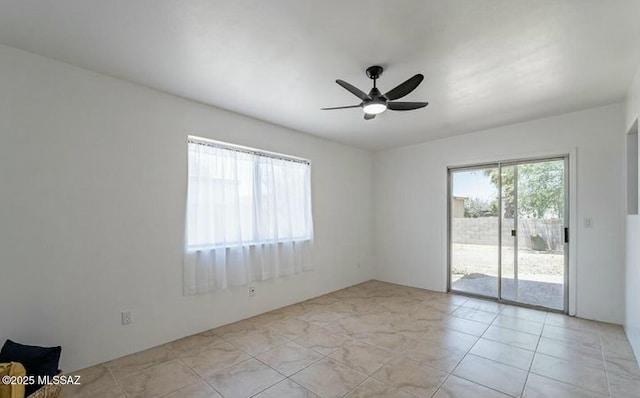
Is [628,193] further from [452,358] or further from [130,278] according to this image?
[130,278]

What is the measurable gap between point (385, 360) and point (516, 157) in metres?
3.39

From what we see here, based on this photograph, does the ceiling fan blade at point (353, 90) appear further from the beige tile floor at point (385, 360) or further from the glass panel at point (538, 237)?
the glass panel at point (538, 237)

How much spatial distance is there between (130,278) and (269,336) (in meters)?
1.52

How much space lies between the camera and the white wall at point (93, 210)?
228 cm

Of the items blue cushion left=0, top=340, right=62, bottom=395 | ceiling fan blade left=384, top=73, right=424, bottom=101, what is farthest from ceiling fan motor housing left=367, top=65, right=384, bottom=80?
blue cushion left=0, top=340, right=62, bottom=395

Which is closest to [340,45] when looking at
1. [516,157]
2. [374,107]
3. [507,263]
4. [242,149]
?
[374,107]

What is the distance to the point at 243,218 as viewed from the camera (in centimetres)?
375

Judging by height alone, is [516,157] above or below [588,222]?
above

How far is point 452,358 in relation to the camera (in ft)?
8.79

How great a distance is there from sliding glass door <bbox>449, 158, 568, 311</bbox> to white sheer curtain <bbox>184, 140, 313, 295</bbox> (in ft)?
8.25

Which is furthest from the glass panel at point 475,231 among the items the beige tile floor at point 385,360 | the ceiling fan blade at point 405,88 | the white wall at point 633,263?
the ceiling fan blade at point 405,88

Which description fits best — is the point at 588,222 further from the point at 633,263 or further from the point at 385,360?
the point at 385,360

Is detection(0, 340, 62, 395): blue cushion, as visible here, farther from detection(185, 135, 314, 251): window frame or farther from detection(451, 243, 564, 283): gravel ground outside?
detection(451, 243, 564, 283): gravel ground outside

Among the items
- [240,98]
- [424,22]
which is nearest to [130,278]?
[240,98]
